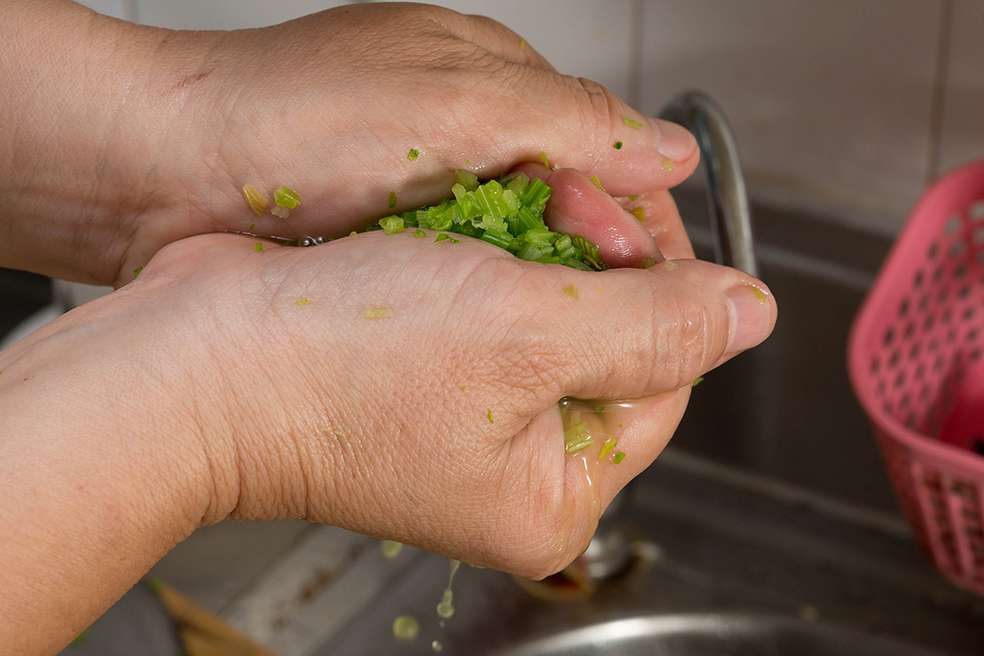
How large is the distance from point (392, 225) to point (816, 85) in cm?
54

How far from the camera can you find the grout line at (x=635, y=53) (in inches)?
43.0

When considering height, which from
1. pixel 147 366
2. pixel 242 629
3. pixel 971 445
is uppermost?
pixel 147 366

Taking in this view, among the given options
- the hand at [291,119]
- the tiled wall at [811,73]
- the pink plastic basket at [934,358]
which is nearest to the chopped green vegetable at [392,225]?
the hand at [291,119]

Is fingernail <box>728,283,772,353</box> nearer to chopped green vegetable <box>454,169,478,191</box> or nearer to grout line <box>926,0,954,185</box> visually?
chopped green vegetable <box>454,169,478,191</box>

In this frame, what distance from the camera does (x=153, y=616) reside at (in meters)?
0.98

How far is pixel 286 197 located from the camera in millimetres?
688

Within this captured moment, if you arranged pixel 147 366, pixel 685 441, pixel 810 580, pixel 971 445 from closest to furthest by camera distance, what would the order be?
pixel 147 366
pixel 971 445
pixel 810 580
pixel 685 441

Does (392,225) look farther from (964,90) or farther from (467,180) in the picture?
(964,90)

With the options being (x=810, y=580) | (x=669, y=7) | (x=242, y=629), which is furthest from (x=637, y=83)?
(x=242, y=629)

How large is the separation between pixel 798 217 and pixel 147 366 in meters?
0.70

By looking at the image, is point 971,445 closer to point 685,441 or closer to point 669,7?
point 685,441

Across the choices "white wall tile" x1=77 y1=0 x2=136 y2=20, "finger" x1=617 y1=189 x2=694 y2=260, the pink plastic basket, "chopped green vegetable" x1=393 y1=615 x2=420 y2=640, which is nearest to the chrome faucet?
"finger" x1=617 y1=189 x2=694 y2=260

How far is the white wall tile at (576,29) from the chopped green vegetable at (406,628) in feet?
1.65

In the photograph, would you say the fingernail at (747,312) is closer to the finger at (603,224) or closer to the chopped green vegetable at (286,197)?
the finger at (603,224)
